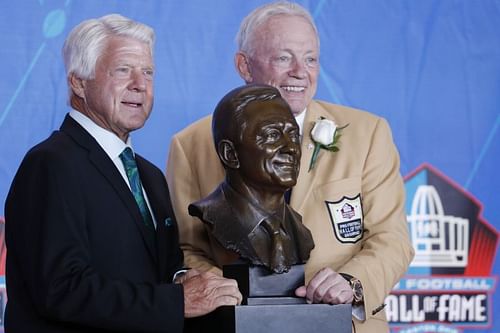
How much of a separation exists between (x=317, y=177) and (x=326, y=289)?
48 cm

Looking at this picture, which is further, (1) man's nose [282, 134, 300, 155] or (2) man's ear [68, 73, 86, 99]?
(2) man's ear [68, 73, 86, 99]

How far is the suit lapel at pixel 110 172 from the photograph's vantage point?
2.62 meters

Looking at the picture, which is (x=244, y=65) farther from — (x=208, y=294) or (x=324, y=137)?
(x=208, y=294)

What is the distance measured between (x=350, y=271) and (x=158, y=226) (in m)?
0.51

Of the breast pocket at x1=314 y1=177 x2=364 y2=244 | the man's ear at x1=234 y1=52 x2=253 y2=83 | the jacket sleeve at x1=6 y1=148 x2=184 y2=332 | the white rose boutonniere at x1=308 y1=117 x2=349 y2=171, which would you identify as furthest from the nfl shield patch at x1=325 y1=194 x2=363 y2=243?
the jacket sleeve at x1=6 y1=148 x2=184 y2=332

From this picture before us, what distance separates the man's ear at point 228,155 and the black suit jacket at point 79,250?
26cm

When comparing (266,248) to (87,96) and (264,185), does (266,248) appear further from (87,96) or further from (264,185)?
(87,96)

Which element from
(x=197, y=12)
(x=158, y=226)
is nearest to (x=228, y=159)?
(x=158, y=226)

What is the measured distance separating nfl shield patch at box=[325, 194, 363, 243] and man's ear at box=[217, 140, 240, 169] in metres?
0.42

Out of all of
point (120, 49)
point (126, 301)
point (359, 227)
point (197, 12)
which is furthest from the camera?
point (197, 12)

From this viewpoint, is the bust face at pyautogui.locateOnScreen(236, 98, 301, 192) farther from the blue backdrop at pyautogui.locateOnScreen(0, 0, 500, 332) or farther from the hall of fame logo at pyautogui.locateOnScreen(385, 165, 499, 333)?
the hall of fame logo at pyautogui.locateOnScreen(385, 165, 499, 333)

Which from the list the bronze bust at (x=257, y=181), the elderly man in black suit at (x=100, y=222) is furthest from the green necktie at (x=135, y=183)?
the bronze bust at (x=257, y=181)

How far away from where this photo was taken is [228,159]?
8.50 ft

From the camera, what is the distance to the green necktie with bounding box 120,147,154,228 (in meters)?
2.73
